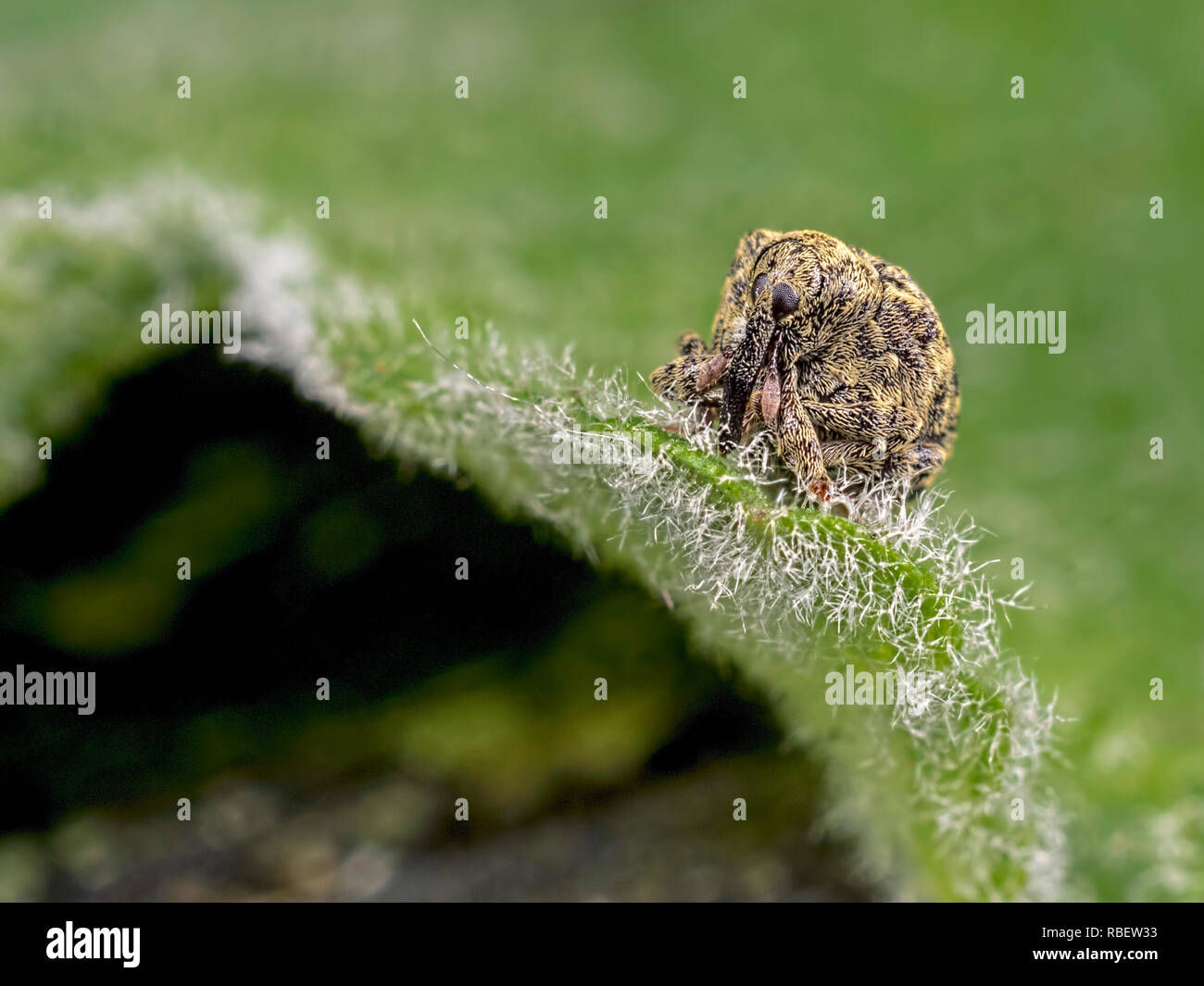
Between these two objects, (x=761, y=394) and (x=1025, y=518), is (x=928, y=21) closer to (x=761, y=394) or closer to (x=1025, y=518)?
(x=1025, y=518)

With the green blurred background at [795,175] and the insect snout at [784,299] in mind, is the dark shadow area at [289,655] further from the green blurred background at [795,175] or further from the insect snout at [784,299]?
the insect snout at [784,299]

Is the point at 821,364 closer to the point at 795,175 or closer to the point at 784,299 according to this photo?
the point at 784,299

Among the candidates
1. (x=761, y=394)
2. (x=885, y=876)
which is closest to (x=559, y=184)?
(x=761, y=394)

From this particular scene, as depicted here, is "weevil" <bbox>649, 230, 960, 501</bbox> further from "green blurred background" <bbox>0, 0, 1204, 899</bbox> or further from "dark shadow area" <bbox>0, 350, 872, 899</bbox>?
"green blurred background" <bbox>0, 0, 1204, 899</bbox>

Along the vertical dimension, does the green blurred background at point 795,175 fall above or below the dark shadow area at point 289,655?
above

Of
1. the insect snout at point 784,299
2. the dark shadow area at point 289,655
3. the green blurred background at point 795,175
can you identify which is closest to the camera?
the insect snout at point 784,299

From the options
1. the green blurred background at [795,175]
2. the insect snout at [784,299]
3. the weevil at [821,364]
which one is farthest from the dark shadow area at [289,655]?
the insect snout at [784,299]

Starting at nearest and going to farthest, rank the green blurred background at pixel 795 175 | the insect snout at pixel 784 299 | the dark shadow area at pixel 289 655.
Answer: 1. the insect snout at pixel 784 299
2. the dark shadow area at pixel 289 655
3. the green blurred background at pixel 795 175

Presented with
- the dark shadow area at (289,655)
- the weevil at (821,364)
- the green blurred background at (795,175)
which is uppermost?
the green blurred background at (795,175)
